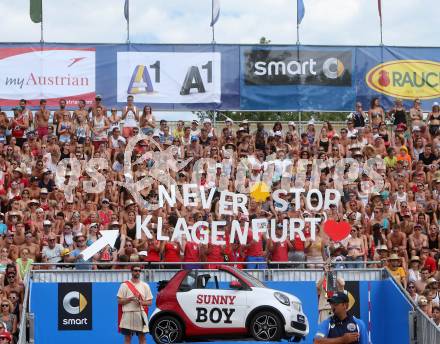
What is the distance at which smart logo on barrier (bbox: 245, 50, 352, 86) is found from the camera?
3109 centimetres

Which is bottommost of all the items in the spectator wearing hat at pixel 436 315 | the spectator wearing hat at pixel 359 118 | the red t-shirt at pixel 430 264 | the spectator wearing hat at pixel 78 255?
the spectator wearing hat at pixel 436 315

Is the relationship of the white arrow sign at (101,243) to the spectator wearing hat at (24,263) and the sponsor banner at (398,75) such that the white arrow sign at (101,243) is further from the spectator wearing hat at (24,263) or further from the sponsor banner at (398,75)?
the sponsor banner at (398,75)

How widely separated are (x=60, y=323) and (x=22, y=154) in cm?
545

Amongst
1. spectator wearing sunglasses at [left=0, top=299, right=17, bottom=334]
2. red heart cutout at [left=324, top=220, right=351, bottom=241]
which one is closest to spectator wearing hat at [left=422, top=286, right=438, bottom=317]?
red heart cutout at [left=324, top=220, right=351, bottom=241]

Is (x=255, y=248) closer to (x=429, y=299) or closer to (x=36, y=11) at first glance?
(x=429, y=299)

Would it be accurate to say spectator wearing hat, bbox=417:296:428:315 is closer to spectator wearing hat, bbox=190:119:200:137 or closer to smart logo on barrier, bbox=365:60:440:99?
spectator wearing hat, bbox=190:119:200:137

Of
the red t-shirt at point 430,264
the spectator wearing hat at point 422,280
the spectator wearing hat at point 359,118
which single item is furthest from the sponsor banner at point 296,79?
the spectator wearing hat at point 422,280

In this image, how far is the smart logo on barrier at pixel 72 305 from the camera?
22.5 meters

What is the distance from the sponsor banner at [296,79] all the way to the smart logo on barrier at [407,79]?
0.69 m

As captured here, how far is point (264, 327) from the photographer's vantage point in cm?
2125

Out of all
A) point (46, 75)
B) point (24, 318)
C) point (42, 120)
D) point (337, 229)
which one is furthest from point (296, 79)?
point (24, 318)

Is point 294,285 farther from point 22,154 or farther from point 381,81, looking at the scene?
point 381,81

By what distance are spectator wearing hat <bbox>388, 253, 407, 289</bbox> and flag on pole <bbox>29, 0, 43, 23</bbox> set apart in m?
13.9

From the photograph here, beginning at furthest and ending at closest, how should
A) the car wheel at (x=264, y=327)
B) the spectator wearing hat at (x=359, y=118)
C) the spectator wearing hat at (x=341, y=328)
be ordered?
the spectator wearing hat at (x=359, y=118) → the car wheel at (x=264, y=327) → the spectator wearing hat at (x=341, y=328)
